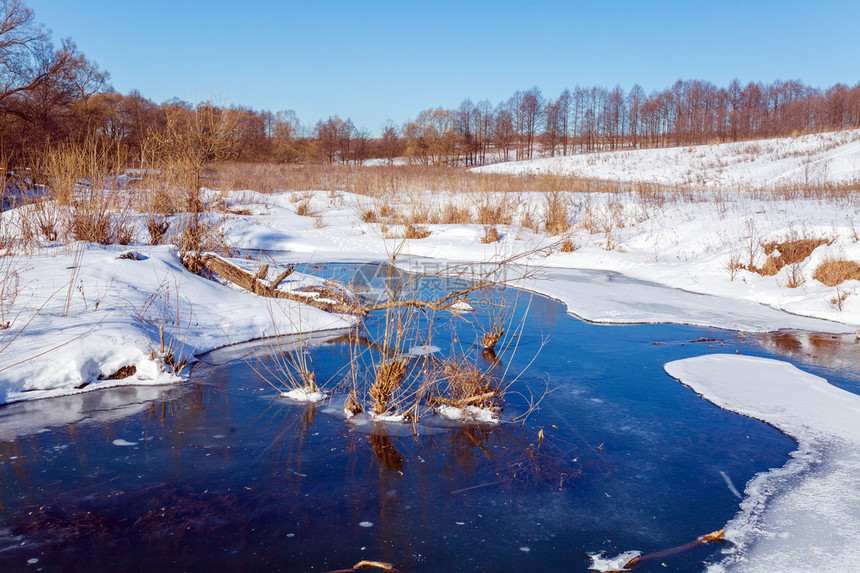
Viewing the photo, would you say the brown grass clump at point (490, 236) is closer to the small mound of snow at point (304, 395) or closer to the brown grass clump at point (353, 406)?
the small mound of snow at point (304, 395)

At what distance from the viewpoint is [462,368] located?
15.7ft

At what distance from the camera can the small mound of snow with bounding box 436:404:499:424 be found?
4.41m

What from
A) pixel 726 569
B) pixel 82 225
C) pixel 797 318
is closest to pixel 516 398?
pixel 726 569

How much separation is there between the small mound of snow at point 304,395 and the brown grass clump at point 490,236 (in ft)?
29.6

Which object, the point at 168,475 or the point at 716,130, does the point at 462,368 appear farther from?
the point at 716,130

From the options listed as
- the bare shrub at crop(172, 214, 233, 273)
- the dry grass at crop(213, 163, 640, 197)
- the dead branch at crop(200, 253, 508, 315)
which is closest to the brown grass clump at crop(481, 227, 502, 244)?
the dry grass at crop(213, 163, 640, 197)

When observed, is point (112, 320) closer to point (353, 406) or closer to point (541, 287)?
point (353, 406)

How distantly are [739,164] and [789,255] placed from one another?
2592 cm

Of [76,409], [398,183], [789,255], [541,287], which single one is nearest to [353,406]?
[76,409]

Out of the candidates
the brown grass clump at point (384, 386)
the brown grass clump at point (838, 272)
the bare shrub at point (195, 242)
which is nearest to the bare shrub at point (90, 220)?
the bare shrub at point (195, 242)

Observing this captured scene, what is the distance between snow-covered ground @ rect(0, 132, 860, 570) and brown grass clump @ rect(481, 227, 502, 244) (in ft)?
0.98

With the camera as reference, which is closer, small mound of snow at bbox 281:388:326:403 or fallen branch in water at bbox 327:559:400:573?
fallen branch in water at bbox 327:559:400:573

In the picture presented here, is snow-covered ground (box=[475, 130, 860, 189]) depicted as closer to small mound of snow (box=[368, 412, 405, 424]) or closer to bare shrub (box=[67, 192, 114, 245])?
bare shrub (box=[67, 192, 114, 245])

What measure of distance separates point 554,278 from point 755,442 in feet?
21.7
